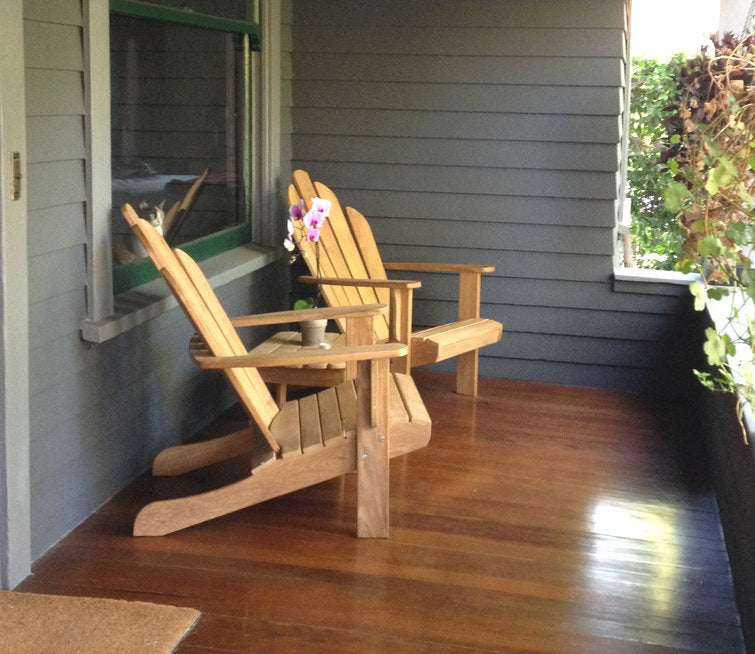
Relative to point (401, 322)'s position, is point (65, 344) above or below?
above

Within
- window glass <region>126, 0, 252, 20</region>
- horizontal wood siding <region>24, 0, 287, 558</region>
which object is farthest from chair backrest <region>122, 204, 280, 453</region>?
window glass <region>126, 0, 252, 20</region>

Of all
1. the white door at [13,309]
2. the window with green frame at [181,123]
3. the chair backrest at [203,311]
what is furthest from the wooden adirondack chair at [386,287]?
the white door at [13,309]

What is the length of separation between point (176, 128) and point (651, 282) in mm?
2348

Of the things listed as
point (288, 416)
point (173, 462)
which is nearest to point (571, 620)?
point (288, 416)

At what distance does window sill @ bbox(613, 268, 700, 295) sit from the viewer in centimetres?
489

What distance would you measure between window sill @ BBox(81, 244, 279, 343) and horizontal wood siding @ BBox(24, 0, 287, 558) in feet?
0.23

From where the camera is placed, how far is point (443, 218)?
5.09m

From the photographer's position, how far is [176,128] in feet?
13.0

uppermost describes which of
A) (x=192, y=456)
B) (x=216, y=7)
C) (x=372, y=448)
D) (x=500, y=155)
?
(x=216, y=7)

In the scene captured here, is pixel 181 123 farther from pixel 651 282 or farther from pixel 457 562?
pixel 651 282

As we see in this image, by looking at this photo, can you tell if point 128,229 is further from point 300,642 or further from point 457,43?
point 457,43

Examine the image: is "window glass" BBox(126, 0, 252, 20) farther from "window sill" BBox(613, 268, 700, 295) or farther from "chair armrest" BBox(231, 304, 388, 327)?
"window sill" BBox(613, 268, 700, 295)

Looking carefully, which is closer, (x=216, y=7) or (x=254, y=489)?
(x=254, y=489)

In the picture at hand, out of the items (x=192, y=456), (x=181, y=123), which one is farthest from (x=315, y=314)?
(x=181, y=123)
